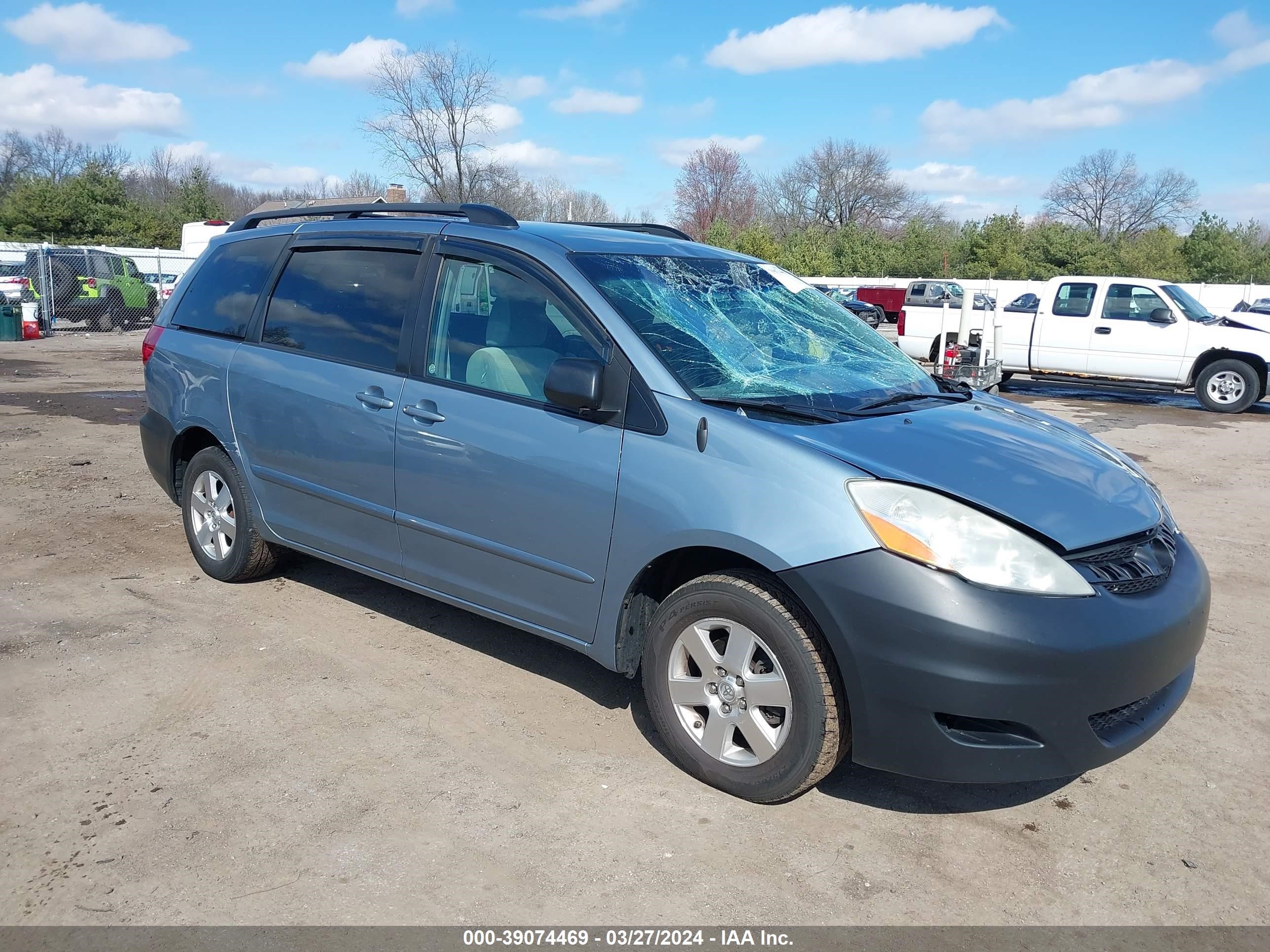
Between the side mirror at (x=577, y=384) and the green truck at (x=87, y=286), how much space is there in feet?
77.7

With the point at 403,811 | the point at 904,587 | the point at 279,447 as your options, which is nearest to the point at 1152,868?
the point at 904,587

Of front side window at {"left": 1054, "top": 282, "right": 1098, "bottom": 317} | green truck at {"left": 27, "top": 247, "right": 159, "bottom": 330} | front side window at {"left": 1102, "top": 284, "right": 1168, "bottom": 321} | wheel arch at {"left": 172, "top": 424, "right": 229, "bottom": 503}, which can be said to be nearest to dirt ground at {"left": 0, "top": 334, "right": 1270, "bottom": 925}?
wheel arch at {"left": 172, "top": 424, "right": 229, "bottom": 503}

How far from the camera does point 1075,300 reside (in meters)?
15.4

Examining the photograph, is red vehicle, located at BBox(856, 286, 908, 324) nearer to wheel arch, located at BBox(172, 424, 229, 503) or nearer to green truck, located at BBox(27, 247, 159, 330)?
green truck, located at BBox(27, 247, 159, 330)

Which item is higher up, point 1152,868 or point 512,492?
point 512,492

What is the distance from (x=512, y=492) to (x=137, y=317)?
25.6m

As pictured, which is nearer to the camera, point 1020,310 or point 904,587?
point 904,587

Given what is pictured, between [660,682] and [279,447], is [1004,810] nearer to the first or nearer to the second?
[660,682]

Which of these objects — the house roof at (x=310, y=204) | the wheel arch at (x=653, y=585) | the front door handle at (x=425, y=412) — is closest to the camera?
the wheel arch at (x=653, y=585)

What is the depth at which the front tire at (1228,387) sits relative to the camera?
14250 mm

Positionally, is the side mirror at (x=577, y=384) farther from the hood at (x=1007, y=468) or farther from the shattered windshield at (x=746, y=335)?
the hood at (x=1007, y=468)

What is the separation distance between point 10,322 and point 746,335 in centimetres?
2218

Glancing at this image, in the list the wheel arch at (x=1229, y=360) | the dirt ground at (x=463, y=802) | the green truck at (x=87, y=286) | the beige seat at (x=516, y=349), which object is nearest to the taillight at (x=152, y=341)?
the dirt ground at (x=463, y=802)

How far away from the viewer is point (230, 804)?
3.20 metres
